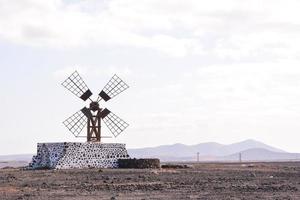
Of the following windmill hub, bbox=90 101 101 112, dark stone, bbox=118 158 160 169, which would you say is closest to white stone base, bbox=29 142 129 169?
dark stone, bbox=118 158 160 169

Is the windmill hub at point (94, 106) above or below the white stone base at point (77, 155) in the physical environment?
above

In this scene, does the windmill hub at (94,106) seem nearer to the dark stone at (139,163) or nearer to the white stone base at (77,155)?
the white stone base at (77,155)

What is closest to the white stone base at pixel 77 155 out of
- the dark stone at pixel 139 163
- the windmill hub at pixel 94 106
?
the dark stone at pixel 139 163

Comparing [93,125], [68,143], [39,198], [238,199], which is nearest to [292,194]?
[238,199]

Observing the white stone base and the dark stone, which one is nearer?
the white stone base

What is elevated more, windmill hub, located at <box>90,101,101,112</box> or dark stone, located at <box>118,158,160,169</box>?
windmill hub, located at <box>90,101,101,112</box>

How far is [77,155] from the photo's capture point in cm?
6303

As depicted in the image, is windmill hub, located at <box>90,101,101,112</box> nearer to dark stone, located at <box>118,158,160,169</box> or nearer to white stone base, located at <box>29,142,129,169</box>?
white stone base, located at <box>29,142,129,169</box>

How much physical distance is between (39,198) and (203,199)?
743cm

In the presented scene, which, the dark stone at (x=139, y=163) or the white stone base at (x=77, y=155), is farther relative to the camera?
the dark stone at (x=139, y=163)

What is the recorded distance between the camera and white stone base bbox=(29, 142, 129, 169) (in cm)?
6230

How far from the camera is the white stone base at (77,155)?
62303 mm

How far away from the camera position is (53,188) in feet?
Result: 116

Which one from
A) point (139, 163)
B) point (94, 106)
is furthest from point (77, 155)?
point (94, 106)
